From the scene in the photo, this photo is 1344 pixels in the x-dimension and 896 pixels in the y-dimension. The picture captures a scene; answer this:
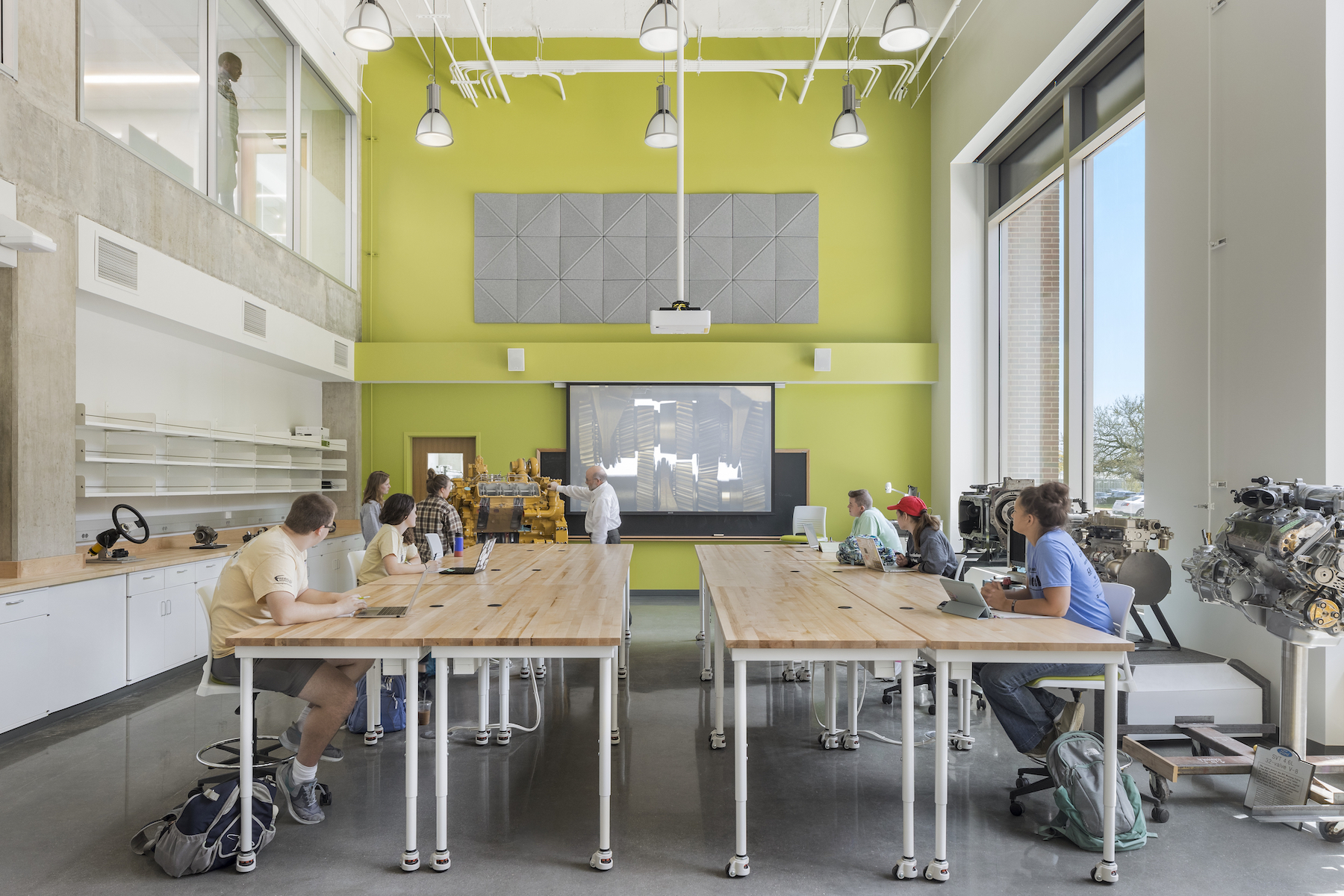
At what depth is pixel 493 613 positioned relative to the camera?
3541 mm

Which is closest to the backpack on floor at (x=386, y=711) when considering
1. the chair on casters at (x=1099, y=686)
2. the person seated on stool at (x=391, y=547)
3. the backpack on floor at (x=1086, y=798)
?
the person seated on stool at (x=391, y=547)

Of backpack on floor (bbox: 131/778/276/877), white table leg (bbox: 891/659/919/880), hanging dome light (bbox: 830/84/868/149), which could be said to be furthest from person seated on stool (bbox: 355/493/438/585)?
hanging dome light (bbox: 830/84/868/149)

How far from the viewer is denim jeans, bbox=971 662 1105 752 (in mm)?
3445

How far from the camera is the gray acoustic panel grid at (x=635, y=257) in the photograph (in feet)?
32.5

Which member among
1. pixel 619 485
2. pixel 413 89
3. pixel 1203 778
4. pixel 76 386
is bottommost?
pixel 1203 778

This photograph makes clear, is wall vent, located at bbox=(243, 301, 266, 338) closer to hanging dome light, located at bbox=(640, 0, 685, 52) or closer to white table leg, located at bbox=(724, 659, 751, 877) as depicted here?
hanging dome light, located at bbox=(640, 0, 685, 52)

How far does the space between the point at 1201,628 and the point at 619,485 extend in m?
6.29

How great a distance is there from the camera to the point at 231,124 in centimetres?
729

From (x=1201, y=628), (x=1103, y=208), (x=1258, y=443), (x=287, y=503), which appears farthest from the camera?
(x=287, y=503)

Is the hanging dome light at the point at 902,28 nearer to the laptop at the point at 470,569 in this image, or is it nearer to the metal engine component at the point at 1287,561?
the metal engine component at the point at 1287,561

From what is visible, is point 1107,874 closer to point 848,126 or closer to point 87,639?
point 87,639

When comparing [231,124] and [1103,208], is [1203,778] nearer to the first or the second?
[1103,208]

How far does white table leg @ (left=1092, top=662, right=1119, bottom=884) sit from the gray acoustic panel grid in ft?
23.9

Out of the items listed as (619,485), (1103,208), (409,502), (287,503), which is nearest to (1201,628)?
(1103,208)
